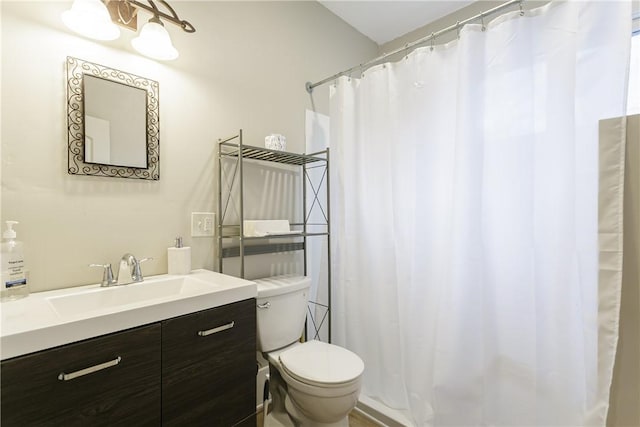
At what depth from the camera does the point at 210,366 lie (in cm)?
106

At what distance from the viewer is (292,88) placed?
6.60 feet

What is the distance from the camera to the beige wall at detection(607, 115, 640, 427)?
882mm

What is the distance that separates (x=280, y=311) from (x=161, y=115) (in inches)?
44.1

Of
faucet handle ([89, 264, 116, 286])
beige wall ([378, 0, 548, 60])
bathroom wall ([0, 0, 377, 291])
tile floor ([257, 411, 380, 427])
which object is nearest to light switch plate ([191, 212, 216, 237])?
bathroom wall ([0, 0, 377, 291])

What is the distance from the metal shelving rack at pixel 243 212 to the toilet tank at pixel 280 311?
0.59 ft

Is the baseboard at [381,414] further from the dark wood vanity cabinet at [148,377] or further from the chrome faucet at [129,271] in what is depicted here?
the chrome faucet at [129,271]

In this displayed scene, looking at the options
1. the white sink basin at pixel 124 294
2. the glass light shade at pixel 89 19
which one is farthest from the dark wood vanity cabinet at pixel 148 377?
the glass light shade at pixel 89 19

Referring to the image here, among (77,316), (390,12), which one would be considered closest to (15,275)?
(77,316)

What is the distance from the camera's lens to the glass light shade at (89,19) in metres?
1.09

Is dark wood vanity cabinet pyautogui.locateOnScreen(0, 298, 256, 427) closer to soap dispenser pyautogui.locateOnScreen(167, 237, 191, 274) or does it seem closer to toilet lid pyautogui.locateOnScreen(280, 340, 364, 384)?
toilet lid pyautogui.locateOnScreen(280, 340, 364, 384)

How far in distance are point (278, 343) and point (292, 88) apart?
159cm

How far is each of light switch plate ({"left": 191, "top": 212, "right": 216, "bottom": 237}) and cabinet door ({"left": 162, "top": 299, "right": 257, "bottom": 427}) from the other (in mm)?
550

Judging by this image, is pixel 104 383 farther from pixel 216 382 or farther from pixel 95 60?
pixel 95 60

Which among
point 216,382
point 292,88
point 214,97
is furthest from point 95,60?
point 216,382
